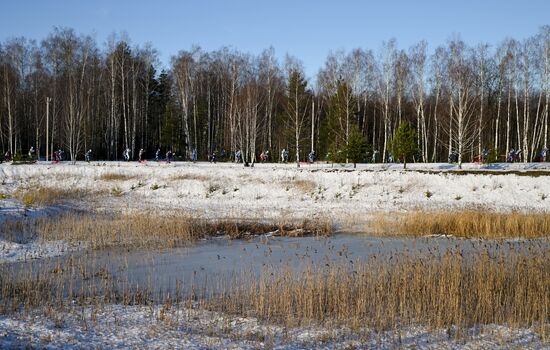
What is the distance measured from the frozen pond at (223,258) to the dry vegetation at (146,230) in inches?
34.1

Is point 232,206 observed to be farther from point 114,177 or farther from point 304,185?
point 114,177

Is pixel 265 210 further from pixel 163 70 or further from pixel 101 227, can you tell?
pixel 163 70

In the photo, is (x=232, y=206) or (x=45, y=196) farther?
(x=232, y=206)

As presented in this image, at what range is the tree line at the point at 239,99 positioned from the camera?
40406 millimetres

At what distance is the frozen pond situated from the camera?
9161 mm

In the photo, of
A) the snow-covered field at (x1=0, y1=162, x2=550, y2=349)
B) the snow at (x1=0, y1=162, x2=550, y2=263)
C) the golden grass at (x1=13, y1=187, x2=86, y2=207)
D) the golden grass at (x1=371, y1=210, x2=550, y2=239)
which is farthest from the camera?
the snow at (x1=0, y1=162, x2=550, y2=263)

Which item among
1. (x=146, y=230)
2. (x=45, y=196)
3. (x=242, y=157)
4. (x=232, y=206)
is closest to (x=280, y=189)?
(x=232, y=206)

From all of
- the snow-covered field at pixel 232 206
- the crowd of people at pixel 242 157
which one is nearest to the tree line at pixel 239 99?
the crowd of people at pixel 242 157

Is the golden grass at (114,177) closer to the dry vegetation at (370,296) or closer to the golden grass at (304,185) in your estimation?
the golden grass at (304,185)

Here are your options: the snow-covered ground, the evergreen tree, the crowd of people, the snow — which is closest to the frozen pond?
the snow-covered ground

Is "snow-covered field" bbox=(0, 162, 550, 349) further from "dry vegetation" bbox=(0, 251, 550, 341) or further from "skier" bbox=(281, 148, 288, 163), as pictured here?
"skier" bbox=(281, 148, 288, 163)

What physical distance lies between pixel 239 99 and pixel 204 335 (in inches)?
1330

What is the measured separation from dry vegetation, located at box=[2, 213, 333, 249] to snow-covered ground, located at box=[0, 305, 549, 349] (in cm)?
698

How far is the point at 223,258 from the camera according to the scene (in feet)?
37.7
